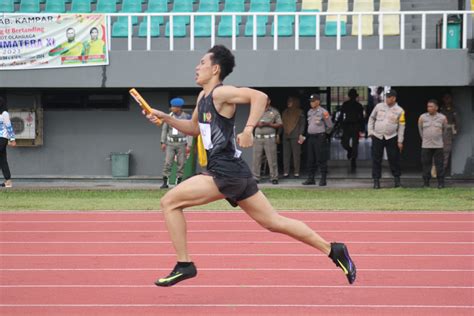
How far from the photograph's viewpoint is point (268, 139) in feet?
63.7

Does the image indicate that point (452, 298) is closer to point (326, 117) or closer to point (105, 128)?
point (326, 117)

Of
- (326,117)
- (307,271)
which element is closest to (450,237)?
(307,271)

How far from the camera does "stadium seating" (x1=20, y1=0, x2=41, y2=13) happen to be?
22438mm

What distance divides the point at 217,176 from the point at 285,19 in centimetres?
1454

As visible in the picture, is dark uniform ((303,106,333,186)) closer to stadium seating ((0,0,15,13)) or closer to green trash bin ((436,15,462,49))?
green trash bin ((436,15,462,49))

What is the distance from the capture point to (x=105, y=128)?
2108 centimetres

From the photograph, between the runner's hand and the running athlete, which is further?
the running athlete

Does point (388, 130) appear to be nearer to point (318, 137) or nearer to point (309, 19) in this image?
point (318, 137)

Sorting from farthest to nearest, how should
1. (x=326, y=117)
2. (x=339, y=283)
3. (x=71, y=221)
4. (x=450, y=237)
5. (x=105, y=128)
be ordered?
(x=105, y=128) → (x=326, y=117) → (x=71, y=221) → (x=450, y=237) → (x=339, y=283)

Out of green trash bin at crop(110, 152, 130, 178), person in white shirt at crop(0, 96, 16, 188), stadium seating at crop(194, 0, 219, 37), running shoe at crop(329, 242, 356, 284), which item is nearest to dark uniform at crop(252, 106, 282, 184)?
stadium seating at crop(194, 0, 219, 37)

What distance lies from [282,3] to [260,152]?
12.8 feet

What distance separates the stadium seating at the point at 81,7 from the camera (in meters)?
22.3

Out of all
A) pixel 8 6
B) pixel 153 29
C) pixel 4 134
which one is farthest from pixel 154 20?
pixel 4 134

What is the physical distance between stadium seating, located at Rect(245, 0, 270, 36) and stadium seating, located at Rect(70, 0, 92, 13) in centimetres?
384
